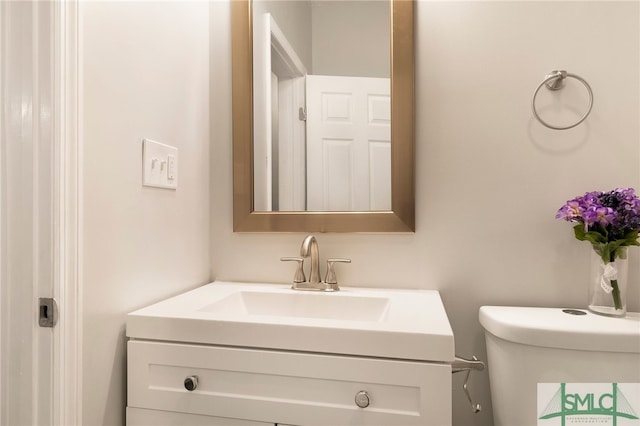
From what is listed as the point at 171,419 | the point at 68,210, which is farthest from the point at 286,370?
the point at 68,210

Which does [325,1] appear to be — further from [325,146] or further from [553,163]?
[553,163]

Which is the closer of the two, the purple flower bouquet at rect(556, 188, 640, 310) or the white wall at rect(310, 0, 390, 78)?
the purple flower bouquet at rect(556, 188, 640, 310)

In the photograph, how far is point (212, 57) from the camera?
4.25ft

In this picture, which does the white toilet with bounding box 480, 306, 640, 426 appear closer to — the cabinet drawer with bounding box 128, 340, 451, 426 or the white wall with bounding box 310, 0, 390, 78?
the cabinet drawer with bounding box 128, 340, 451, 426

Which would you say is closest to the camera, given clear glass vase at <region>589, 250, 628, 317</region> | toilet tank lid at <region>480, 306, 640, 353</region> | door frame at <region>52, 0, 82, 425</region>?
door frame at <region>52, 0, 82, 425</region>

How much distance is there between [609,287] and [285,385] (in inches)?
33.3

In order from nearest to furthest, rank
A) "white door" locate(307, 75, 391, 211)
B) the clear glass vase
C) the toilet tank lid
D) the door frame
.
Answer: the door frame < the toilet tank lid < the clear glass vase < "white door" locate(307, 75, 391, 211)

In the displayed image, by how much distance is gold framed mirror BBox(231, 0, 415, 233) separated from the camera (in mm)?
1145

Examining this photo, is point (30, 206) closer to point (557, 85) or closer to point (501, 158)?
point (501, 158)

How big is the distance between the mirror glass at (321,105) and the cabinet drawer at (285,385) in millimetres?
553

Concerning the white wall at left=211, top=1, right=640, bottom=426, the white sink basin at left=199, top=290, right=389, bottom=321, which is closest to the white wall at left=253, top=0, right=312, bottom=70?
the white wall at left=211, top=1, right=640, bottom=426

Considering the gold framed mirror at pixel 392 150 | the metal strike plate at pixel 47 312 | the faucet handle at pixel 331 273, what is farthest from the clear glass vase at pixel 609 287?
the metal strike plate at pixel 47 312

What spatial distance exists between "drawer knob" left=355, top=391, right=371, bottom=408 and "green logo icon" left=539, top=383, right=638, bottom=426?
0.45 m

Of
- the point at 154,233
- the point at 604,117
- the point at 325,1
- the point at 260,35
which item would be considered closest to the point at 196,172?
the point at 154,233
